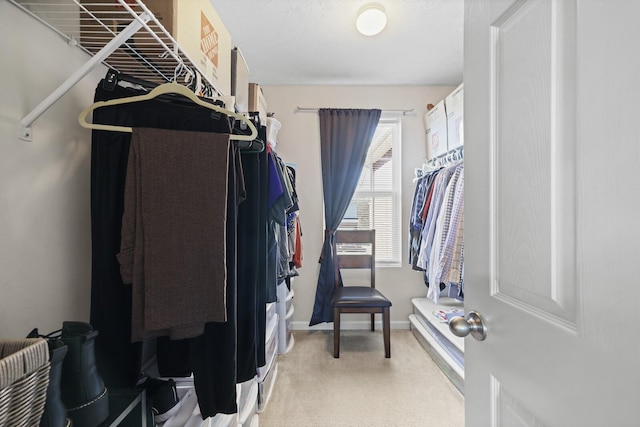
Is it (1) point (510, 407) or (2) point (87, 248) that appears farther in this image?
(2) point (87, 248)

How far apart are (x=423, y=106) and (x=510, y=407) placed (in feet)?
9.80

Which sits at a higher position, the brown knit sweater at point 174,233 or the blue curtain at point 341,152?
the blue curtain at point 341,152

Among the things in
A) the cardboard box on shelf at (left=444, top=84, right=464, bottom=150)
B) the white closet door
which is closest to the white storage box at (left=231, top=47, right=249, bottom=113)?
the white closet door

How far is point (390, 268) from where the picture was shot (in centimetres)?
307

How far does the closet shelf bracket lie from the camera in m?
0.69

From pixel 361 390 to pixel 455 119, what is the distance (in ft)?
7.17

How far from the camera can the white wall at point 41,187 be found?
2.35 feet

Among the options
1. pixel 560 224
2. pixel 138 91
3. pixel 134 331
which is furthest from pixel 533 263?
pixel 138 91

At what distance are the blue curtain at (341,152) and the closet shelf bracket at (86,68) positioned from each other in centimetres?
234

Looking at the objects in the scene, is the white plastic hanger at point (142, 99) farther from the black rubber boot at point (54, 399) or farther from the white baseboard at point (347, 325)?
the white baseboard at point (347, 325)

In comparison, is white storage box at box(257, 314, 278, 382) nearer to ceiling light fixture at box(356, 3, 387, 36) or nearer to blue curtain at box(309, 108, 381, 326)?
blue curtain at box(309, 108, 381, 326)

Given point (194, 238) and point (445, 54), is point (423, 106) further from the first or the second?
point (194, 238)

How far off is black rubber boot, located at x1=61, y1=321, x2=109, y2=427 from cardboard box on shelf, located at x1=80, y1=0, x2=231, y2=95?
0.81 m

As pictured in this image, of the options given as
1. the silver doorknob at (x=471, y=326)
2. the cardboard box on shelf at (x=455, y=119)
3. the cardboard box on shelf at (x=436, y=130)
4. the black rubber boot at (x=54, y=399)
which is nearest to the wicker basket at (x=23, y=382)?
the black rubber boot at (x=54, y=399)
